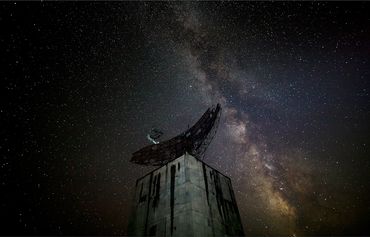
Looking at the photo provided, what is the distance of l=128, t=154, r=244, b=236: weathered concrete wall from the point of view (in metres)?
18.8

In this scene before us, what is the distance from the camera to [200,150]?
26906 millimetres

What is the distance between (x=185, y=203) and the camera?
19641 mm

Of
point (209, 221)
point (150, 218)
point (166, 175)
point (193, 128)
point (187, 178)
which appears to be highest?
point (193, 128)

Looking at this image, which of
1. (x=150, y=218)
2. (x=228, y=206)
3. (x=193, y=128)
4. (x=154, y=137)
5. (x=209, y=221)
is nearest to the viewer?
(x=209, y=221)

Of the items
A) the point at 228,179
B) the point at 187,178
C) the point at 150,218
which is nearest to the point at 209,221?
the point at 187,178

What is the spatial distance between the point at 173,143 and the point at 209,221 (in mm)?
10997

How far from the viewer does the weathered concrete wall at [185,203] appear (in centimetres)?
1875

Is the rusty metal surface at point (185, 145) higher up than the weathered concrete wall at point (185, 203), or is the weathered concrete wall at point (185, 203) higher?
the rusty metal surface at point (185, 145)

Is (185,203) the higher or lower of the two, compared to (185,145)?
lower

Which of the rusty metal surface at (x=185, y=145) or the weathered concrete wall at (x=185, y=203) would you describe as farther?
the rusty metal surface at (x=185, y=145)

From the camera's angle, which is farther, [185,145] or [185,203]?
[185,145]

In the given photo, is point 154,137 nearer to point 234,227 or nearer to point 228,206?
point 228,206

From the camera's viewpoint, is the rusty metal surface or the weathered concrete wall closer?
the weathered concrete wall

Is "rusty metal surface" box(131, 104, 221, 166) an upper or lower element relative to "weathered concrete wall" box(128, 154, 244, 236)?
upper
